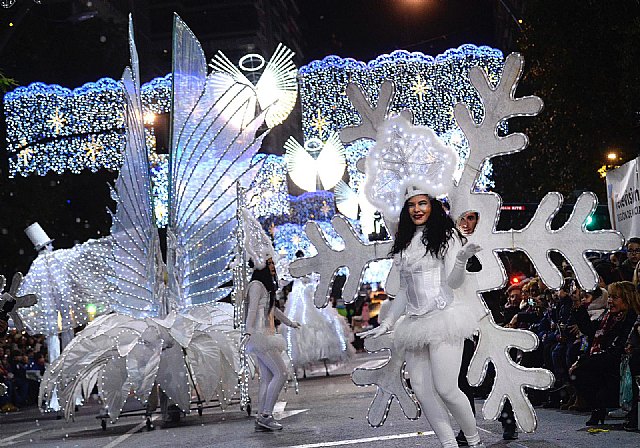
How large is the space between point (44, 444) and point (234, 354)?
2.44m

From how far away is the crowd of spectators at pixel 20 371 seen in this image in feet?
61.3

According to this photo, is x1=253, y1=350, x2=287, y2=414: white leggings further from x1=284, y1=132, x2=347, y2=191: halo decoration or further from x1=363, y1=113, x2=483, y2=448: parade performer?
x1=284, y1=132, x2=347, y2=191: halo decoration

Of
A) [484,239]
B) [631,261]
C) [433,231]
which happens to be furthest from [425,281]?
[631,261]

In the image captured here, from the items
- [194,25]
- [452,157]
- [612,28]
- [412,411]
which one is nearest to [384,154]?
[452,157]

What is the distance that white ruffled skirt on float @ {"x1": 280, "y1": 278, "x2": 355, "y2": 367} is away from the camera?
18656mm

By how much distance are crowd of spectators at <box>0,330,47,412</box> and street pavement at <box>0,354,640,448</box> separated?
2.65 metres

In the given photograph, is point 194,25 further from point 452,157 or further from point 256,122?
point 452,157

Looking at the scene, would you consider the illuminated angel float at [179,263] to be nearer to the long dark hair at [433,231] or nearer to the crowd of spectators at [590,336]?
the crowd of spectators at [590,336]

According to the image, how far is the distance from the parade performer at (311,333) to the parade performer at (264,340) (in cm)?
741

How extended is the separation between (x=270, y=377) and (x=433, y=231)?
446cm

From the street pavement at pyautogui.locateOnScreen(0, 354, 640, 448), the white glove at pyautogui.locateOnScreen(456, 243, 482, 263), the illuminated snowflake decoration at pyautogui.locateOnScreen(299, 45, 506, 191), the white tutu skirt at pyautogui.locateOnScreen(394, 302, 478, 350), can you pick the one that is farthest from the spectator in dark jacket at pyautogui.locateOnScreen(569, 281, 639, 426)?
the illuminated snowflake decoration at pyautogui.locateOnScreen(299, 45, 506, 191)

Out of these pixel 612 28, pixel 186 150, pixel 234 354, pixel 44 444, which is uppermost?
pixel 612 28

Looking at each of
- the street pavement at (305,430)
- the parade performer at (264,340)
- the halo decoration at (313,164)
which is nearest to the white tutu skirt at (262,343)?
the parade performer at (264,340)

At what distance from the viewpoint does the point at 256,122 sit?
13375 mm
